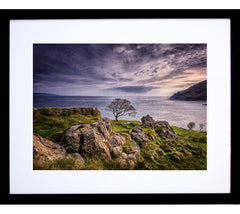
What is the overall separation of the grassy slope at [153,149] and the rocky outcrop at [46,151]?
0.31 feet

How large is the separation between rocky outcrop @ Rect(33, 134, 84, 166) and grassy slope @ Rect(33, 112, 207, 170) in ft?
0.31

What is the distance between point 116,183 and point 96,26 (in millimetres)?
3544

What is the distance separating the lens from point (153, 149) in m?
2.21

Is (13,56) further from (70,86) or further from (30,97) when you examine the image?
(70,86)

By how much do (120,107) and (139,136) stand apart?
91 cm

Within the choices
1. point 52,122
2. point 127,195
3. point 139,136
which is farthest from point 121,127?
point 52,122

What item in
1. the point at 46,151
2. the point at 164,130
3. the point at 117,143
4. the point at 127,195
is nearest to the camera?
the point at 127,195

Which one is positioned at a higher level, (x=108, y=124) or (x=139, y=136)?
(x=108, y=124)

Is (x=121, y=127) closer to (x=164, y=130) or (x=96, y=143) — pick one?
(x=96, y=143)

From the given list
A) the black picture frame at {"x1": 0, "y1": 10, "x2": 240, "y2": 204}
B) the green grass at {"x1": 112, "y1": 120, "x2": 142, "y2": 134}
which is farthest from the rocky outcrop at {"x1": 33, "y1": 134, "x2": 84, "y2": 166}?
the green grass at {"x1": 112, "y1": 120, "x2": 142, "y2": 134}

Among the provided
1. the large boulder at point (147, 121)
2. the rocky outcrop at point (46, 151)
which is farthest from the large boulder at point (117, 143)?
the rocky outcrop at point (46, 151)

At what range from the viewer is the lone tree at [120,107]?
2.30m

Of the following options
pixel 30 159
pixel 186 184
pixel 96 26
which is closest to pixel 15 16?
pixel 96 26

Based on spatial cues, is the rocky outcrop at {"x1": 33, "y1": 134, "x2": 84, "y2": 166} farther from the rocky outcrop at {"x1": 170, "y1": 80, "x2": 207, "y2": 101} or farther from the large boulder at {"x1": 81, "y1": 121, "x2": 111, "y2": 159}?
the rocky outcrop at {"x1": 170, "y1": 80, "x2": 207, "y2": 101}
